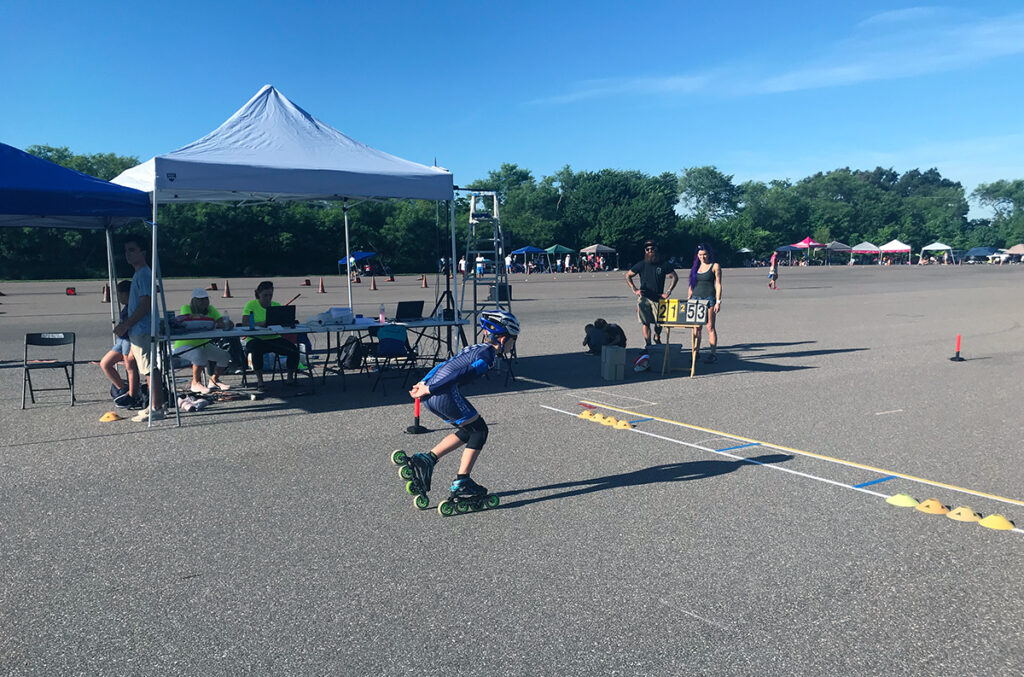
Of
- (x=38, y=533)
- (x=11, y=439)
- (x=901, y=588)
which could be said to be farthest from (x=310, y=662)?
(x=11, y=439)

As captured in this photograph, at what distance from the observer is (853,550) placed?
179 inches

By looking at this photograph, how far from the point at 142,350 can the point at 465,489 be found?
198 inches

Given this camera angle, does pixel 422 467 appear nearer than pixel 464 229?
Yes

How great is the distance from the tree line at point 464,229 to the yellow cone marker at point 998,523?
7.01m

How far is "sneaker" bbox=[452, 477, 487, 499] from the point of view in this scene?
17.0 feet

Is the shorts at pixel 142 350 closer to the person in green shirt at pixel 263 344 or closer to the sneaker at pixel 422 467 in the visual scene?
the person in green shirt at pixel 263 344

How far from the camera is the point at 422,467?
16.8 feet

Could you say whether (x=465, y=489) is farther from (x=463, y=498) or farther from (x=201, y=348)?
(x=201, y=348)

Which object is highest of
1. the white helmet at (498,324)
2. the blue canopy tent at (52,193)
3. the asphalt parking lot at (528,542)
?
the blue canopy tent at (52,193)

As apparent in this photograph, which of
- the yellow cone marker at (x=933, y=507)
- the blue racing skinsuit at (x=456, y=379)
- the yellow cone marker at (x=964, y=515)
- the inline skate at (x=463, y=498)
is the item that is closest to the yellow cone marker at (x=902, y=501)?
the yellow cone marker at (x=933, y=507)

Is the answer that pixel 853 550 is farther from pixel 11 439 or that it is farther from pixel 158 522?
pixel 11 439

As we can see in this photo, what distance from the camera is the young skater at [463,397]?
16.2ft

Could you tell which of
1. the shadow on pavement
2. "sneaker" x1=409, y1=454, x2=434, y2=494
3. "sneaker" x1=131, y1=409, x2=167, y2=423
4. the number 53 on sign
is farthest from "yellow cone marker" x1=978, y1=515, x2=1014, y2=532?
"sneaker" x1=131, y1=409, x2=167, y2=423

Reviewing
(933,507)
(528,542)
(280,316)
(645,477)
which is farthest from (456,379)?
(280,316)
